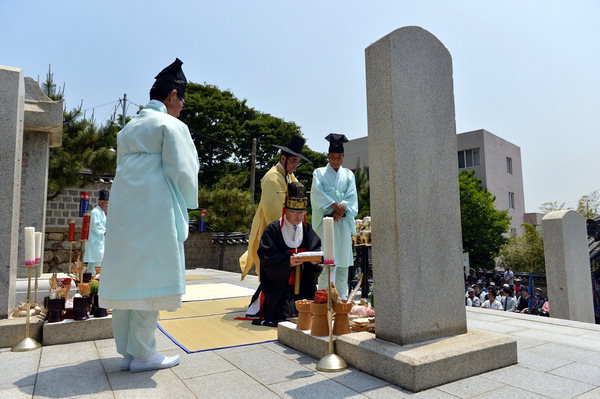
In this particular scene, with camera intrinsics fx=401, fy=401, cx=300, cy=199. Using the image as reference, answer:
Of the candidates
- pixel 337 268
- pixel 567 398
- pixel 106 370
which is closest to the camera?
pixel 567 398

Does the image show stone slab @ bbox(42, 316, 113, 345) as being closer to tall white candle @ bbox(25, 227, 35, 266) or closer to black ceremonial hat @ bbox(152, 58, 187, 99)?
tall white candle @ bbox(25, 227, 35, 266)

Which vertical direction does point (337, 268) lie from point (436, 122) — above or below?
below

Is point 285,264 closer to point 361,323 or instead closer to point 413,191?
point 361,323

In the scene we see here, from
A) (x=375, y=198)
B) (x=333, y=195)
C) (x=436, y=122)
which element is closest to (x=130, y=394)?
(x=375, y=198)

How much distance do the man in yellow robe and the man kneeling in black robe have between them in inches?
19.3

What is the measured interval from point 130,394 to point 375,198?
7.09 feet

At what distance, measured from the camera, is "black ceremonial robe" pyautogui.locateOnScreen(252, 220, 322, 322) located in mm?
4484

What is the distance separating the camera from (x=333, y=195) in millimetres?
5695

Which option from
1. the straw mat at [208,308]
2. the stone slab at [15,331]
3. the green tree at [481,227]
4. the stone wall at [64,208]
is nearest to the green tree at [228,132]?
the green tree at [481,227]

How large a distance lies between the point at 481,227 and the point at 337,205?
73.1ft

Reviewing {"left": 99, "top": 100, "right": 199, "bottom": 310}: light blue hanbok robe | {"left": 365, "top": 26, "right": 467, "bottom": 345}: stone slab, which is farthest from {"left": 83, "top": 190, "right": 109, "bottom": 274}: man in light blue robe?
{"left": 365, "top": 26, "right": 467, "bottom": 345}: stone slab

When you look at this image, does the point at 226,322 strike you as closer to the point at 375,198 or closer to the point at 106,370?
the point at 106,370

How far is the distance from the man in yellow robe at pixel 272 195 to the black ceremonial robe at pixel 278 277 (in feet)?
1.66

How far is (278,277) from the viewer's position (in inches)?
178
